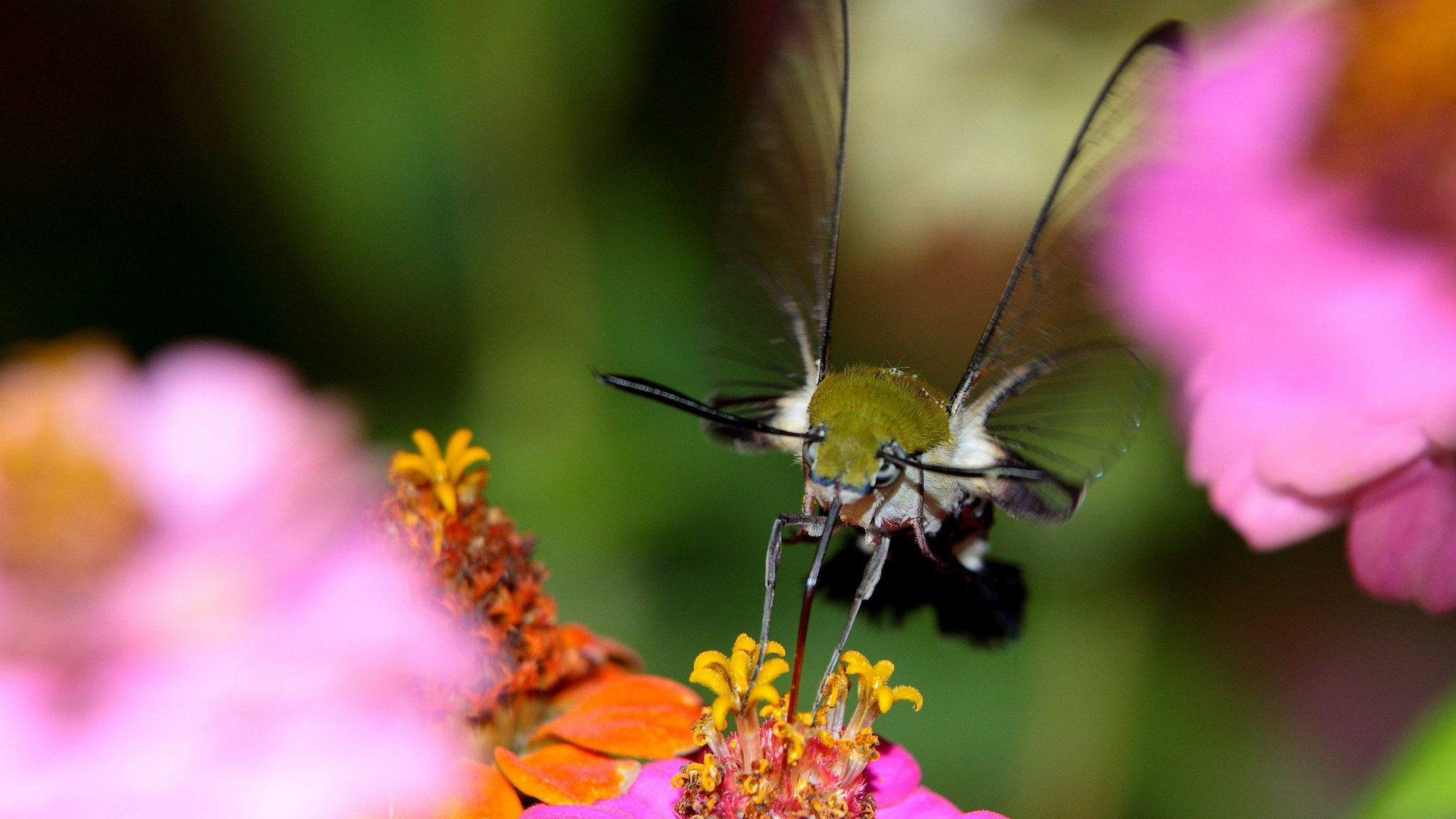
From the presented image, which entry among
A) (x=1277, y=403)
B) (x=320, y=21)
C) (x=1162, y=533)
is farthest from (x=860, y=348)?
(x=1277, y=403)

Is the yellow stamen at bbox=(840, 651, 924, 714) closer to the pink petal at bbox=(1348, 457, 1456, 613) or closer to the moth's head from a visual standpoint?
the moth's head

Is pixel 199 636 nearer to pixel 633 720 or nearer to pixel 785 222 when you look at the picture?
pixel 633 720

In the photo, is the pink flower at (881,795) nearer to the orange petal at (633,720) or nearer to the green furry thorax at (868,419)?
the orange petal at (633,720)

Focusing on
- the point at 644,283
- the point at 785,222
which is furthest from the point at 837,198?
the point at 644,283

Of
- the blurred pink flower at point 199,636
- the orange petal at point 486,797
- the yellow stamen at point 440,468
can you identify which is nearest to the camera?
the blurred pink flower at point 199,636

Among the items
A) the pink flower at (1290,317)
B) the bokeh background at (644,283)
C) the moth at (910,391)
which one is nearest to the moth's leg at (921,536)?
the moth at (910,391)
